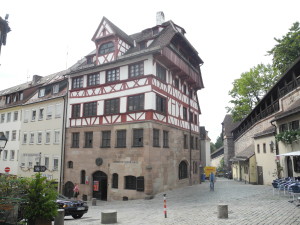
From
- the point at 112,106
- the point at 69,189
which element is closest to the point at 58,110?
the point at 112,106

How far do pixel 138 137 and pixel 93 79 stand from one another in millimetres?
8257

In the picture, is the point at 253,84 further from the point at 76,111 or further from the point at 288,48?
the point at 76,111

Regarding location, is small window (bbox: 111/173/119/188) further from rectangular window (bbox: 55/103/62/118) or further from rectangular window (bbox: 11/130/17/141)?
rectangular window (bbox: 11/130/17/141)

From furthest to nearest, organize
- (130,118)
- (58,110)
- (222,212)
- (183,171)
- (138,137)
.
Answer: (58,110)
(183,171)
(130,118)
(138,137)
(222,212)

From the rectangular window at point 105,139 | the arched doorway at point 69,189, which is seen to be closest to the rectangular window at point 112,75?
the rectangular window at point 105,139

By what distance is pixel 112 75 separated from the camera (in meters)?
25.1

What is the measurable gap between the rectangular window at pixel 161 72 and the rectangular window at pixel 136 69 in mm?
1403

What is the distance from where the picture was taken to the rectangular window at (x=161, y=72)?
2367 cm

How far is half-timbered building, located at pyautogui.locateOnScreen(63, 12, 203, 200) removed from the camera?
22.1m

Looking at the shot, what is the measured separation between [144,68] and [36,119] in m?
16.9

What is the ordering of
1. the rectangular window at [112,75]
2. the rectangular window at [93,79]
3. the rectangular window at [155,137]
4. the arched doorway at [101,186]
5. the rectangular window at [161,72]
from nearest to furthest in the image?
1. the rectangular window at [155,137]
2. the rectangular window at [161,72]
3. the arched doorway at [101,186]
4. the rectangular window at [112,75]
5. the rectangular window at [93,79]

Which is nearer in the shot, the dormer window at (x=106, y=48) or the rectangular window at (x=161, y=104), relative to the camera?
the rectangular window at (x=161, y=104)

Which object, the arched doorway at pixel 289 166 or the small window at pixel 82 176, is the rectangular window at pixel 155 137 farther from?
the arched doorway at pixel 289 166

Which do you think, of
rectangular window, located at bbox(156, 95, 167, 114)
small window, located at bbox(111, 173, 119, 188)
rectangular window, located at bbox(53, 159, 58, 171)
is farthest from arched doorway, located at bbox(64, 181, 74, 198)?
rectangular window, located at bbox(156, 95, 167, 114)
